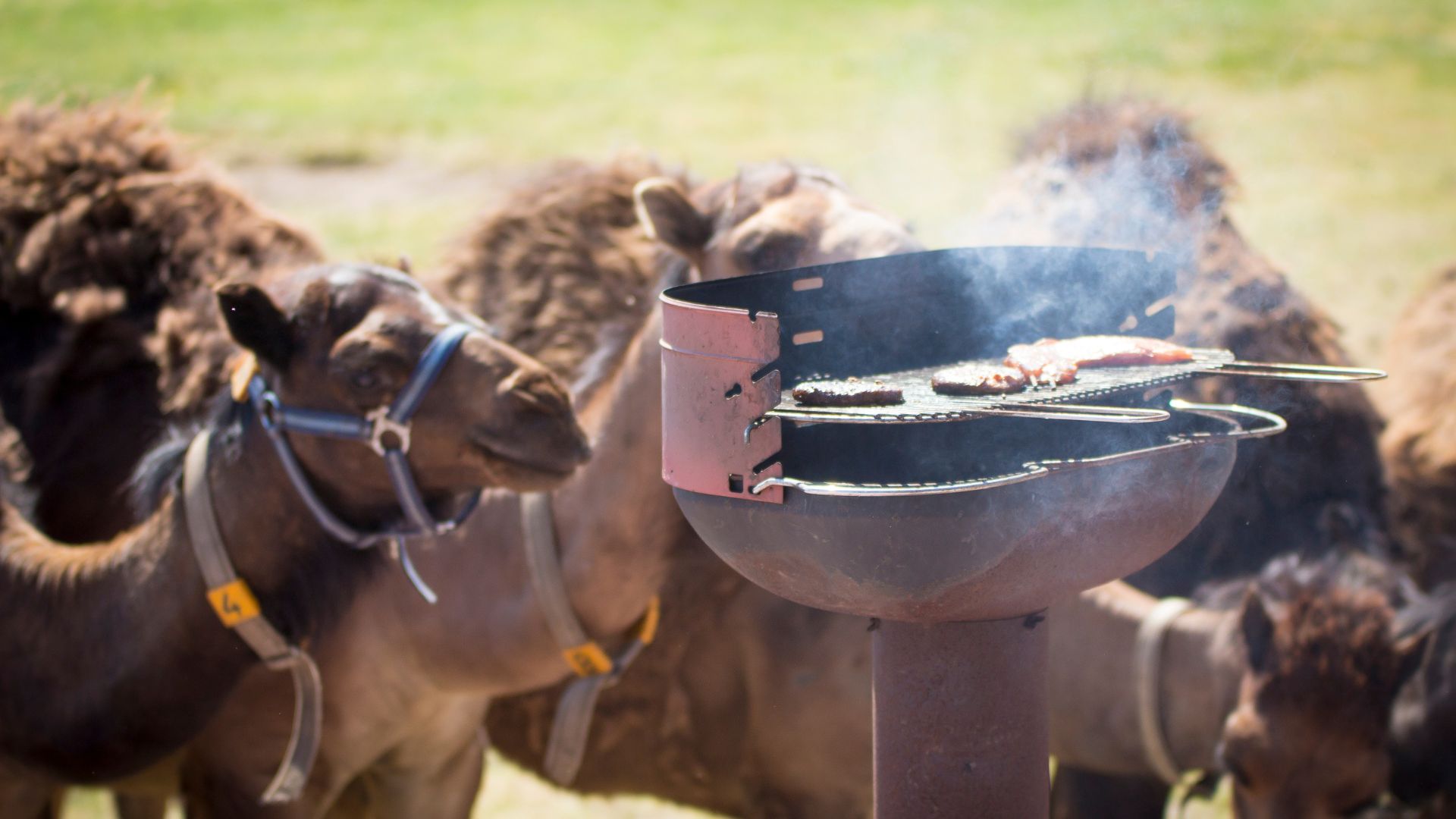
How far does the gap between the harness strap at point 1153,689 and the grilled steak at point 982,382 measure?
141 cm

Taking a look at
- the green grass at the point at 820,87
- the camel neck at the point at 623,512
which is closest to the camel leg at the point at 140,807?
the camel neck at the point at 623,512

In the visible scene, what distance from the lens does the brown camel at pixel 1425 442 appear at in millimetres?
4738

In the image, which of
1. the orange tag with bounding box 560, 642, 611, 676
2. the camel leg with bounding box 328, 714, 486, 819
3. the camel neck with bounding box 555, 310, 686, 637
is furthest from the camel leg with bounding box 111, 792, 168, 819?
the camel neck with bounding box 555, 310, 686, 637

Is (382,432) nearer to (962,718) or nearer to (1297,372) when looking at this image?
(962,718)

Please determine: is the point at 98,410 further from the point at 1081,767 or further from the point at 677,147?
the point at 677,147

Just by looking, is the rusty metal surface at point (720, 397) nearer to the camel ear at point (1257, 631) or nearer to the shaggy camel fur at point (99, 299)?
the camel ear at point (1257, 631)

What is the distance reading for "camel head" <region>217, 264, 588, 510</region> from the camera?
9.02 ft

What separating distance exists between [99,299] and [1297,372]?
10.9ft

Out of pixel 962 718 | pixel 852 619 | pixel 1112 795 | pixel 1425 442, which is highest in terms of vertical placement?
pixel 962 718

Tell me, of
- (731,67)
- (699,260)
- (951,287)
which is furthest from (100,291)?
(731,67)

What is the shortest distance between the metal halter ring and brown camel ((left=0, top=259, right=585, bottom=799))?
0.02 metres

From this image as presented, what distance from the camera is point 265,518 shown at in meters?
2.94

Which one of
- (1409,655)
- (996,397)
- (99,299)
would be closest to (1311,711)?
(1409,655)

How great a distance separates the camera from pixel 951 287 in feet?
8.92
